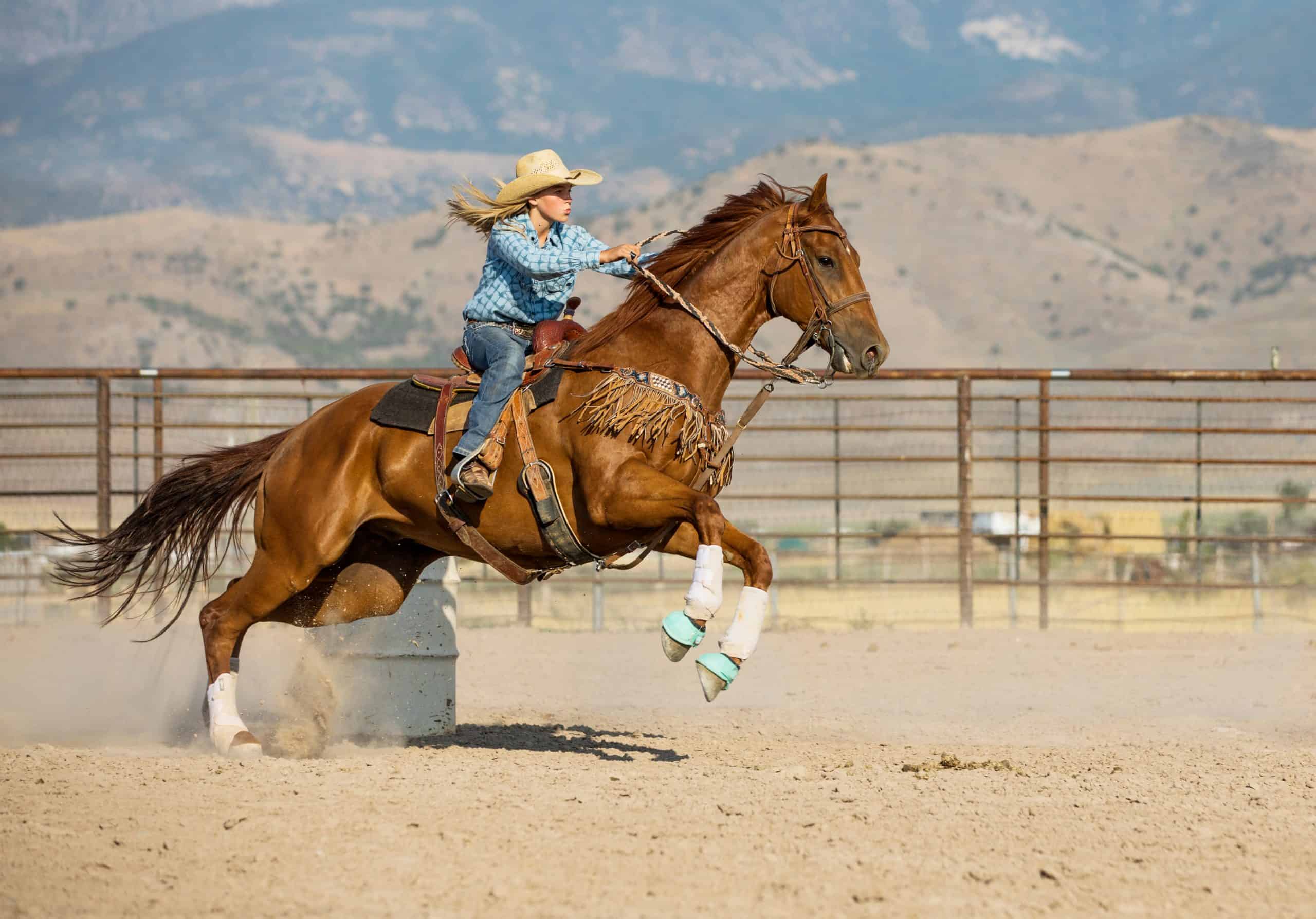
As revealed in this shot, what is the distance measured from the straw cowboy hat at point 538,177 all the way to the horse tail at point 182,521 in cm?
173

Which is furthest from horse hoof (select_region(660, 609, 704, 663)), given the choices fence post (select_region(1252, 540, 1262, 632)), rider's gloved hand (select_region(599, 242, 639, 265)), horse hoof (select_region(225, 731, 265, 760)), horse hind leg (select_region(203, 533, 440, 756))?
fence post (select_region(1252, 540, 1262, 632))

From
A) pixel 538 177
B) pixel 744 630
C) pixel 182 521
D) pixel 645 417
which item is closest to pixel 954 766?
pixel 744 630

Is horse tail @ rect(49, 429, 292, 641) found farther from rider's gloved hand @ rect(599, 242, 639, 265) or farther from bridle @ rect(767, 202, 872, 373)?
bridle @ rect(767, 202, 872, 373)

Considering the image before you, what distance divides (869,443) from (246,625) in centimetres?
3380

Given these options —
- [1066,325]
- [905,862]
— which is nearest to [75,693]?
[905,862]

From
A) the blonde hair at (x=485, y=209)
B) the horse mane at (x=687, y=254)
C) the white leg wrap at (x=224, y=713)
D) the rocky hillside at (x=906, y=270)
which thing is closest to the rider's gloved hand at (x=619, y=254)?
the horse mane at (x=687, y=254)

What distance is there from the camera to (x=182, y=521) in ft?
22.9

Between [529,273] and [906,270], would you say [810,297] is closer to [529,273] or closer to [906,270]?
[529,273]

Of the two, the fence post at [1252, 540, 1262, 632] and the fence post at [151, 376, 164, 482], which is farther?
the fence post at [1252, 540, 1262, 632]

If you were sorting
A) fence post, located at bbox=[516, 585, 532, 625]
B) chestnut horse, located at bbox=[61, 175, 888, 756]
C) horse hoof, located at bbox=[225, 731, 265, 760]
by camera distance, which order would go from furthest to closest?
fence post, located at bbox=[516, 585, 532, 625]
horse hoof, located at bbox=[225, 731, 265, 760]
chestnut horse, located at bbox=[61, 175, 888, 756]

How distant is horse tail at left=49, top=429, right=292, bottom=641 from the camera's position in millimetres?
6848

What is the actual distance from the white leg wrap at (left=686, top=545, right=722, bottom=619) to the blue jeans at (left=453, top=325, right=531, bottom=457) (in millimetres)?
1042

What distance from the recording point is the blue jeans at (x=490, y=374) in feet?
19.0

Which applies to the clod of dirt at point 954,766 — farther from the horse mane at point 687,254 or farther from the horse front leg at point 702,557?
the horse mane at point 687,254
